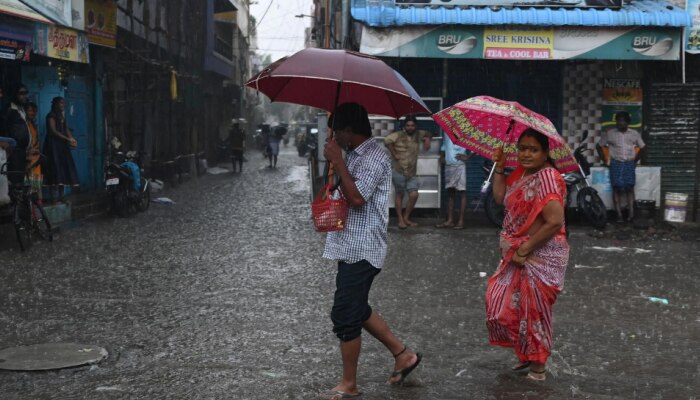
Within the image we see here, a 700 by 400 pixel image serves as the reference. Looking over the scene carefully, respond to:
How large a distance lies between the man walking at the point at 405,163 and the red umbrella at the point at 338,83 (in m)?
8.03

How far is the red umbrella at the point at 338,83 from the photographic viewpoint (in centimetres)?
512

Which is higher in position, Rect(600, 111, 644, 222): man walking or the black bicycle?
Rect(600, 111, 644, 222): man walking

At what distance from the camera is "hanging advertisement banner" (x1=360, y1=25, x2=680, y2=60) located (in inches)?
566

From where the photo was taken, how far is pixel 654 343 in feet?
22.7

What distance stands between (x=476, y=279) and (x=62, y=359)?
5014 millimetres

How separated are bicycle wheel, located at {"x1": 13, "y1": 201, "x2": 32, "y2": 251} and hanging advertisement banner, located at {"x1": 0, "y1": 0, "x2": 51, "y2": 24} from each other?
2.57 metres

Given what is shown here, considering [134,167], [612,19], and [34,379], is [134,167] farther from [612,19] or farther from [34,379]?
[34,379]

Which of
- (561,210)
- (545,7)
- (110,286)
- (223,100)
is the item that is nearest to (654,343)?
(561,210)

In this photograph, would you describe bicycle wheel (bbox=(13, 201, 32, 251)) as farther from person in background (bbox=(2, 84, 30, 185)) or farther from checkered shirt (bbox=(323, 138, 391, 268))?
checkered shirt (bbox=(323, 138, 391, 268))

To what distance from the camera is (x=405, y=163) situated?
14.2 metres

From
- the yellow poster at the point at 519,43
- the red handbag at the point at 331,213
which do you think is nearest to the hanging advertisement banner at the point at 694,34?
the yellow poster at the point at 519,43

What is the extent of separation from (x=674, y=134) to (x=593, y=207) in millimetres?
2665

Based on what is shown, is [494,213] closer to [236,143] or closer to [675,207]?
[675,207]

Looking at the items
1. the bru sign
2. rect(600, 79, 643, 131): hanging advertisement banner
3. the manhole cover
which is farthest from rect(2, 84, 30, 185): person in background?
rect(600, 79, 643, 131): hanging advertisement banner
